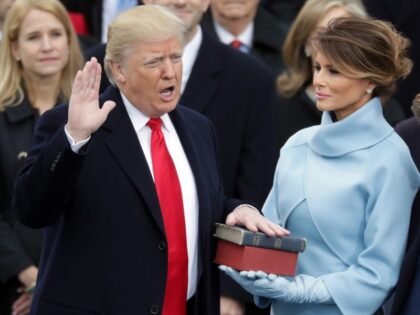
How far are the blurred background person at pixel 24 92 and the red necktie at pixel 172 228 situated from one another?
4.29 ft

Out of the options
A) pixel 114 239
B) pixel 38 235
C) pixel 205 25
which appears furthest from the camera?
pixel 205 25

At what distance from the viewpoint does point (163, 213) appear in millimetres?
4426

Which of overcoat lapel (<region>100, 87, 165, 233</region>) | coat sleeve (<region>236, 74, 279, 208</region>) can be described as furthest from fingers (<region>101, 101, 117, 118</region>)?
coat sleeve (<region>236, 74, 279, 208</region>)

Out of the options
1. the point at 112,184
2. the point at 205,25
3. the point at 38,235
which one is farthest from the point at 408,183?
the point at 205,25

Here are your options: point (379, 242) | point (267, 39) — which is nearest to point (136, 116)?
point (379, 242)

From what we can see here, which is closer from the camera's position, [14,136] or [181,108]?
[181,108]

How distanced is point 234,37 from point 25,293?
2396 millimetres

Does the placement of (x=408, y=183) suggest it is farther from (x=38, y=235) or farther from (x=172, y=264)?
(x=38, y=235)

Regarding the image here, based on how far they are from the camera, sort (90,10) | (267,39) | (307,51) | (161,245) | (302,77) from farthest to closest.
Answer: (90,10) < (267,39) < (302,77) < (307,51) < (161,245)

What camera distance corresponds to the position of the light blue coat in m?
4.39

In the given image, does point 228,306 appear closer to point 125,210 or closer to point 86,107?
point 125,210

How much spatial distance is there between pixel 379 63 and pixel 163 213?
3.29 ft

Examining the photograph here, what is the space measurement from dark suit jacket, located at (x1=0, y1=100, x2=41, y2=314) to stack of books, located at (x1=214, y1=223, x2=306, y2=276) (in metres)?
1.56

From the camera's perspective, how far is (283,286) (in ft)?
14.2
